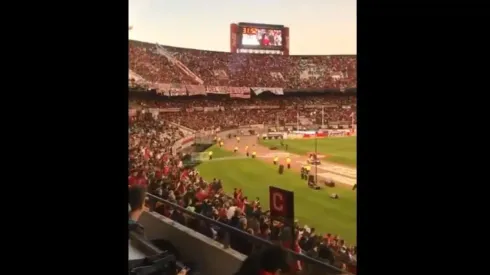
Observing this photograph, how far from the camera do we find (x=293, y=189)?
2.36 metres

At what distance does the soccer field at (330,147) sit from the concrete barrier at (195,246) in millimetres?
670

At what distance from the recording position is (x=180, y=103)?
8.16 ft

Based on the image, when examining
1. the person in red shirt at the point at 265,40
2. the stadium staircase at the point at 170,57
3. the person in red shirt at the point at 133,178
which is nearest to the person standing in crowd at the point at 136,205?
the person in red shirt at the point at 133,178

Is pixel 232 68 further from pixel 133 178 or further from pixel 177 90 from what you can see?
pixel 133 178

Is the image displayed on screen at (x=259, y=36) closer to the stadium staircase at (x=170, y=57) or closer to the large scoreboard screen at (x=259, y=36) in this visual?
the large scoreboard screen at (x=259, y=36)

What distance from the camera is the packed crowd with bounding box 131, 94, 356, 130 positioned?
2438 mm

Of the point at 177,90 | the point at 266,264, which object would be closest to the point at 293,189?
the point at 266,264
